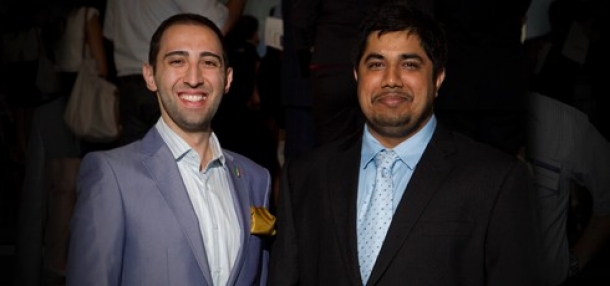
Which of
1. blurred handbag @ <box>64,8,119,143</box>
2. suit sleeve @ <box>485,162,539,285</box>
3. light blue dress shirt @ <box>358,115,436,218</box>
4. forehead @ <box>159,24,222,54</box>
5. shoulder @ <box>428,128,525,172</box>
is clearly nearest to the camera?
suit sleeve @ <box>485,162,539,285</box>

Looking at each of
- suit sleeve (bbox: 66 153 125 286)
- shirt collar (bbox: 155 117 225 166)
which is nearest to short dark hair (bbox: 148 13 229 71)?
shirt collar (bbox: 155 117 225 166)

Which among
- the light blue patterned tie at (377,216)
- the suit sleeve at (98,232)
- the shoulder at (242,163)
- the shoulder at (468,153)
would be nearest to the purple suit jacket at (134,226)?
the suit sleeve at (98,232)

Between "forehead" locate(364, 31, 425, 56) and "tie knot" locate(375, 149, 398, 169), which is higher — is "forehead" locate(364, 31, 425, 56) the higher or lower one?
the higher one

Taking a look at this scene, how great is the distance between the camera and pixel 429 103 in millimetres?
2854

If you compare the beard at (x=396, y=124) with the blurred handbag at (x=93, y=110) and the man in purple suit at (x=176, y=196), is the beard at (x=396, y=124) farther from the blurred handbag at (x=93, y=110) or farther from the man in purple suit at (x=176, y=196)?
the blurred handbag at (x=93, y=110)

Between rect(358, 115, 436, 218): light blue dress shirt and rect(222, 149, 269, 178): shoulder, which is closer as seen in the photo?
rect(358, 115, 436, 218): light blue dress shirt

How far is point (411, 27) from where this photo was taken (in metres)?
2.85

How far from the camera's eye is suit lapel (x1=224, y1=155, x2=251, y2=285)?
9.29ft

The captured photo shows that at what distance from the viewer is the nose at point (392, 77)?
2.79 m

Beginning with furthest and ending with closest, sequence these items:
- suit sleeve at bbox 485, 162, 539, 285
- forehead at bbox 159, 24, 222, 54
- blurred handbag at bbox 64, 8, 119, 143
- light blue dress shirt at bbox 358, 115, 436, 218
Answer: blurred handbag at bbox 64, 8, 119, 143
forehead at bbox 159, 24, 222, 54
light blue dress shirt at bbox 358, 115, 436, 218
suit sleeve at bbox 485, 162, 539, 285

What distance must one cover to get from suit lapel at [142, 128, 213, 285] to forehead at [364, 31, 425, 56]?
77 cm

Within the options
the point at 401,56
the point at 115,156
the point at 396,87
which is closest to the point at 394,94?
the point at 396,87

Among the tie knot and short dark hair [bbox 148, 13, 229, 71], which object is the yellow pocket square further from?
short dark hair [bbox 148, 13, 229, 71]

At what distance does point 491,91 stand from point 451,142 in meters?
1.20
